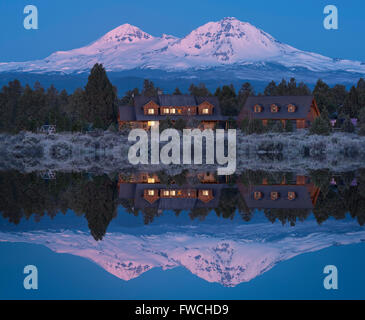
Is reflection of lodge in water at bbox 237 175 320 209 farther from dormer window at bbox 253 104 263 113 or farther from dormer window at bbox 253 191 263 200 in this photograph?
dormer window at bbox 253 104 263 113

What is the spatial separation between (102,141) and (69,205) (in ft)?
139

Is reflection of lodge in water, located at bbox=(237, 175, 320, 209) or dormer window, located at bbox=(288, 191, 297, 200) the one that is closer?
reflection of lodge in water, located at bbox=(237, 175, 320, 209)

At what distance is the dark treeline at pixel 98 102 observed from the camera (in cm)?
7156

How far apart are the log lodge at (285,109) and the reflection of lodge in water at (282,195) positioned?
49013 mm

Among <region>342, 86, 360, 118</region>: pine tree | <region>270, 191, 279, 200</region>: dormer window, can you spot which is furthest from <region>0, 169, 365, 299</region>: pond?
<region>342, 86, 360, 118</region>: pine tree

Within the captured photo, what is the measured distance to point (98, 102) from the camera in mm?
75750

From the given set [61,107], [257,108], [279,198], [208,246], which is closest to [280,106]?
[257,108]

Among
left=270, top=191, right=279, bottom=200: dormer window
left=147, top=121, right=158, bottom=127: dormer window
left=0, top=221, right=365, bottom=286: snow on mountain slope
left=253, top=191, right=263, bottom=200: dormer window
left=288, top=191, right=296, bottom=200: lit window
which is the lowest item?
left=270, top=191, right=279, bottom=200: dormer window

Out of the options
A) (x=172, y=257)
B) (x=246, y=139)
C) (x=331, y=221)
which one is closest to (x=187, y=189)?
(x=331, y=221)

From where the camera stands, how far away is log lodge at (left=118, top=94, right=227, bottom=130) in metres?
75.9

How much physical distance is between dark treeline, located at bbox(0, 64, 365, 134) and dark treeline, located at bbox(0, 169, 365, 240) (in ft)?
127

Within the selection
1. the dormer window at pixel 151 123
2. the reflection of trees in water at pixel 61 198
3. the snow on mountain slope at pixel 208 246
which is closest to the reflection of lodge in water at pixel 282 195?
the snow on mountain slope at pixel 208 246

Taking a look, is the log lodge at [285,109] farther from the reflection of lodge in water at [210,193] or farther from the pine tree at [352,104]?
the reflection of lodge in water at [210,193]

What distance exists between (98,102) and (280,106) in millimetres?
23264
